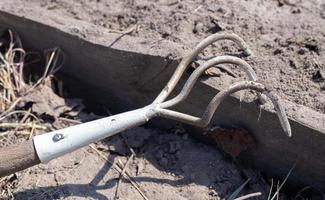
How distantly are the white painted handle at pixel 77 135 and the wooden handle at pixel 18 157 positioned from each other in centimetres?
3

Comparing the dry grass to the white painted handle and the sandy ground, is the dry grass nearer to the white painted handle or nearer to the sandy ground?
the sandy ground

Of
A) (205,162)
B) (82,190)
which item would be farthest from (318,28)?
(82,190)

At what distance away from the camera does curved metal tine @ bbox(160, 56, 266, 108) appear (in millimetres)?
2293

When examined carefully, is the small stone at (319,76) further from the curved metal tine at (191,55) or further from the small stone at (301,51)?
the curved metal tine at (191,55)

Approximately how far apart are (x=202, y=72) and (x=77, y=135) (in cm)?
66

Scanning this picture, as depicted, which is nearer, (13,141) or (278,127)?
(278,127)

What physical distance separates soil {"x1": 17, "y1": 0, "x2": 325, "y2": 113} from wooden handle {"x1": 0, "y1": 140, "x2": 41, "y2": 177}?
3.16 feet

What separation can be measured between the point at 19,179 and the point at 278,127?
133 centimetres

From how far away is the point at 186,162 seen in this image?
2.61 m

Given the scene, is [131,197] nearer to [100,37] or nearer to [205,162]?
[205,162]

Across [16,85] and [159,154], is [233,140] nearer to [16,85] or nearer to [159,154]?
[159,154]

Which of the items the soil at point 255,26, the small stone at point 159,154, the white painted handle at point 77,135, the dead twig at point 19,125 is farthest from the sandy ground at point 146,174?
the soil at point 255,26

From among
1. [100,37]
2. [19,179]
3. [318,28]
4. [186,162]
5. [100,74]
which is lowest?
[19,179]

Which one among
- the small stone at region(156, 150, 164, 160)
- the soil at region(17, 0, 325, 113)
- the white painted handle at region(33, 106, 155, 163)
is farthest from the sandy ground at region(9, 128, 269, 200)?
the soil at region(17, 0, 325, 113)
